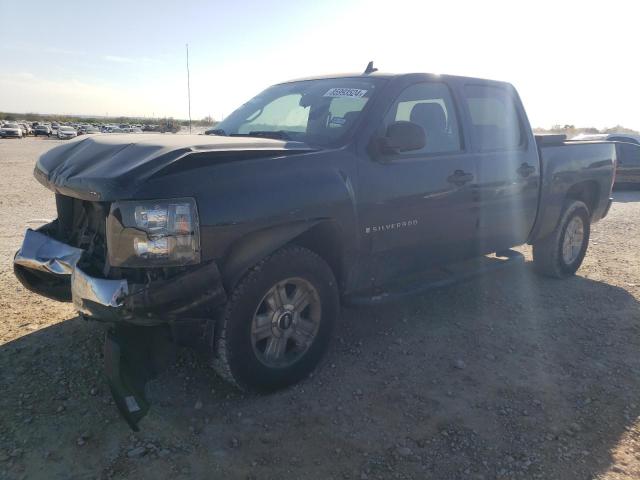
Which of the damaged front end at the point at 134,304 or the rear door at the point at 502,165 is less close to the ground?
the rear door at the point at 502,165

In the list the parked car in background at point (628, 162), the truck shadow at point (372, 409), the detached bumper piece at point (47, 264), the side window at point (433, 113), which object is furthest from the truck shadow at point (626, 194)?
the detached bumper piece at point (47, 264)

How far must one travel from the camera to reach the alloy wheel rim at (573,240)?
5.68 metres

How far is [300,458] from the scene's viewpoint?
2.59 m

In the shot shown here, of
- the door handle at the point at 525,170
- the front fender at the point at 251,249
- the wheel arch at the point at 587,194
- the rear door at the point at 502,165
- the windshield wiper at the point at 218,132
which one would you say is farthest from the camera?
the wheel arch at the point at 587,194

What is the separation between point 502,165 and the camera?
14.6ft

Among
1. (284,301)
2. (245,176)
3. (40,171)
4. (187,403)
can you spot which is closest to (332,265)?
(284,301)

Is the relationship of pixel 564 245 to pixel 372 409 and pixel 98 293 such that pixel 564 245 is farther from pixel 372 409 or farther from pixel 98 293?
pixel 98 293

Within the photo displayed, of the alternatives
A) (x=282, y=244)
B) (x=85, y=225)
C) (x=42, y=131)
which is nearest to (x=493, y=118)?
(x=282, y=244)

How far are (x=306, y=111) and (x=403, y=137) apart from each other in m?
0.92

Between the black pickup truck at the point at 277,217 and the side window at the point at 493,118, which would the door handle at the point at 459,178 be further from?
the side window at the point at 493,118

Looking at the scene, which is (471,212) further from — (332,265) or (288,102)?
(288,102)

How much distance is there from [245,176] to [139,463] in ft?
5.02

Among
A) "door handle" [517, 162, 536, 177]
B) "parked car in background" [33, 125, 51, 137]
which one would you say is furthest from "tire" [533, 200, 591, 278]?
"parked car in background" [33, 125, 51, 137]

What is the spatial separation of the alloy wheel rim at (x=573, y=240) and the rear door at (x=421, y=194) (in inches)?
75.9
